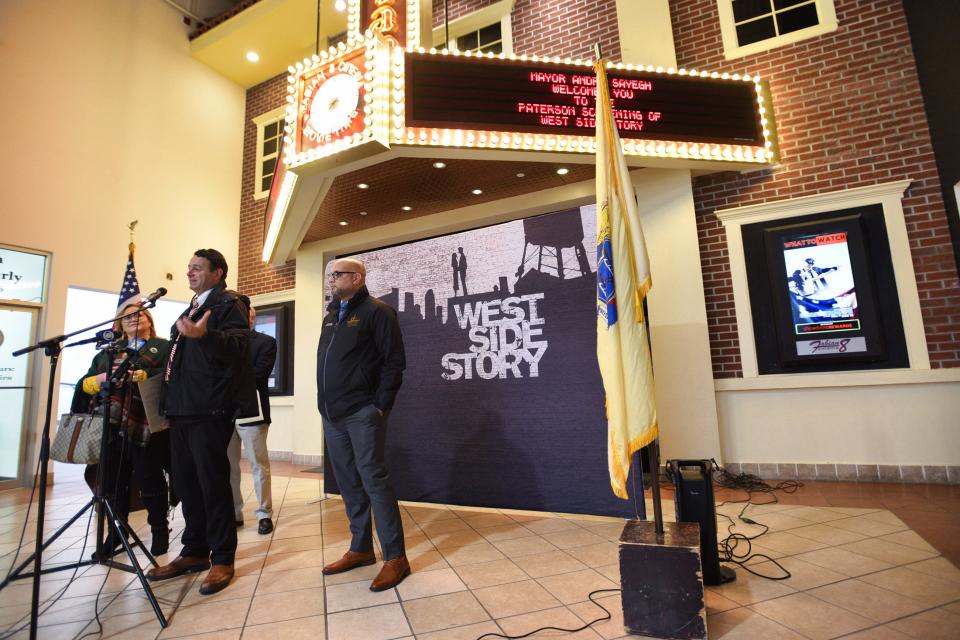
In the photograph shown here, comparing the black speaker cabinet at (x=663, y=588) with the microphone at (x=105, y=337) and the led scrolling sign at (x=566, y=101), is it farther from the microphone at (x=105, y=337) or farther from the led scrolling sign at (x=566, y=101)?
the led scrolling sign at (x=566, y=101)

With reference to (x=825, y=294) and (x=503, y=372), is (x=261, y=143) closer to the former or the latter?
(x=503, y=372)

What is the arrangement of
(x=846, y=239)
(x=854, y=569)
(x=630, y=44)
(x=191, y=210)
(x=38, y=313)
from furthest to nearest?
1. (x=191, y=210)
2. (x=38, y=313)
3. (x=630, y=44)
4. (x=846, y=239)
5. (x=854, y=569)

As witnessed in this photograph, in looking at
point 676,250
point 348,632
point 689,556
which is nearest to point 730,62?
point 676,250

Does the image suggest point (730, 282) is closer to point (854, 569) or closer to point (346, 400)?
point (854, 569)

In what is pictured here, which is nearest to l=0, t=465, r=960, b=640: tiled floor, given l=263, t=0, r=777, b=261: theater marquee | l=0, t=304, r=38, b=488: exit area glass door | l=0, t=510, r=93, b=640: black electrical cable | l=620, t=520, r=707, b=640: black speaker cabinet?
l=0, t=510, r=93, b=640: black electrical cable

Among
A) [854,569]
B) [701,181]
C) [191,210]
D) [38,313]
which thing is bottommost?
[854,569]

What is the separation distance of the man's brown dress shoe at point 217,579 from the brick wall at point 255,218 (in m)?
6.35

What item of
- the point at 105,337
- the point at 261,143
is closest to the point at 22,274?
the point at 261,143

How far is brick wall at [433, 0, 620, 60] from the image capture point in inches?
249

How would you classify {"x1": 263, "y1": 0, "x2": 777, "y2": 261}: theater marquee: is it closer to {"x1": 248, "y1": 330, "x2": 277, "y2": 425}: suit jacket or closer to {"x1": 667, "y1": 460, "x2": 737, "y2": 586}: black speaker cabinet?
{"x1": 248, "y1": 330, "x2": 277, "y2": 425}: suit jacket

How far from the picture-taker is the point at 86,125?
7152mm

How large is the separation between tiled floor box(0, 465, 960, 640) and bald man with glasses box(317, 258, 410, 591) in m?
0.22

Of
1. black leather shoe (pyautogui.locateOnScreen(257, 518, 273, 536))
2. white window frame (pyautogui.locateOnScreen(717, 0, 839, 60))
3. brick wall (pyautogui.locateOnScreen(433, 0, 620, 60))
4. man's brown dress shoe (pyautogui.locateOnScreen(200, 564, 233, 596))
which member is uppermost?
brick wall (pyautogui.locateOnScreen(433, 0, 620, 60))

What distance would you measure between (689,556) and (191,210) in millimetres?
9386
